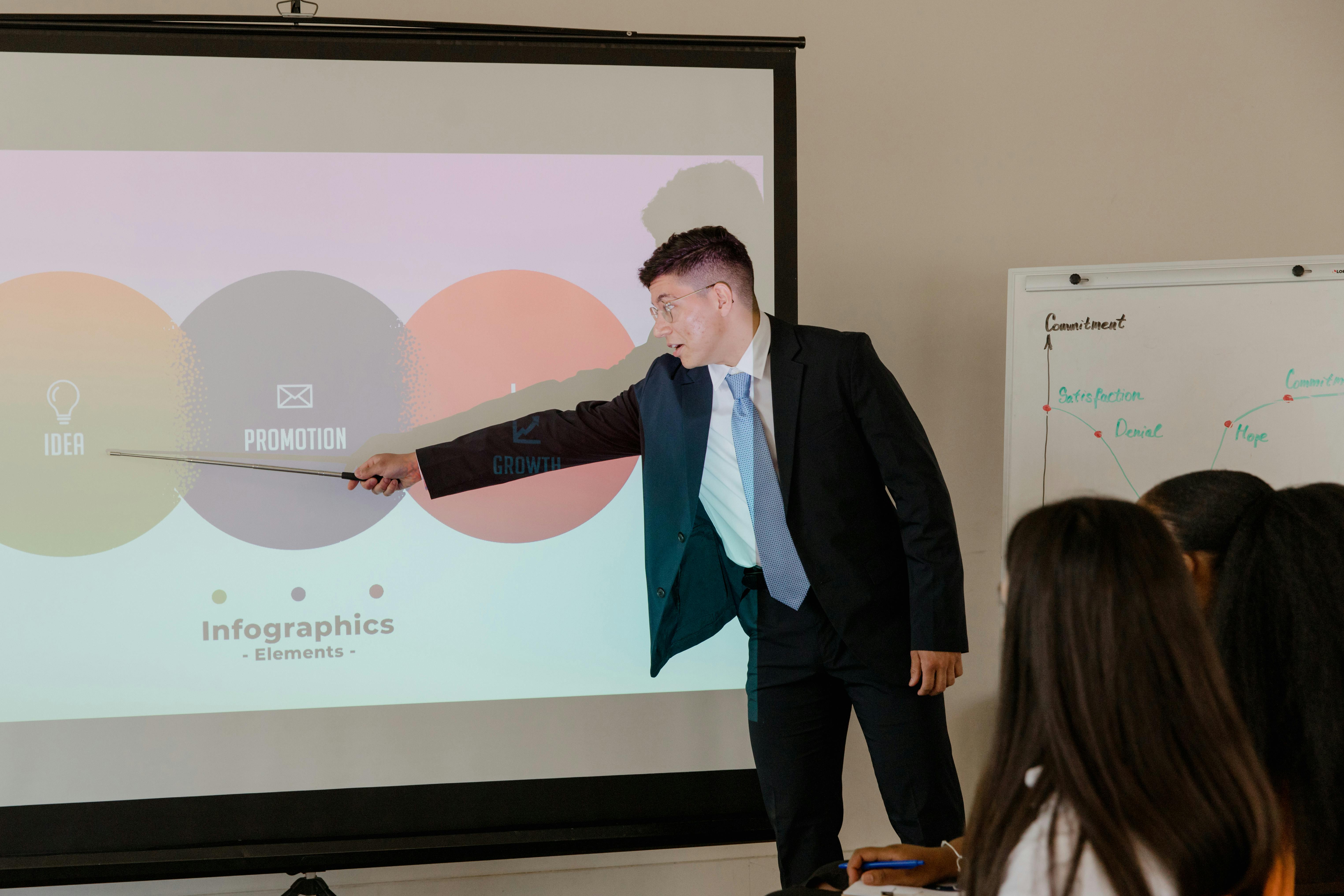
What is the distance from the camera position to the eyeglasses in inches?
75.1

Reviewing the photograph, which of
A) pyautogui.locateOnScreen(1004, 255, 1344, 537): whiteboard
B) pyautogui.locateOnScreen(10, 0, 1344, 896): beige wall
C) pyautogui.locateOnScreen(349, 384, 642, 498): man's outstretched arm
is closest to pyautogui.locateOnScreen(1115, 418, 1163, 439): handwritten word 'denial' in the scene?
pyautogui.locateOnScreen(1004, 255, 1344, 537): whiteboard

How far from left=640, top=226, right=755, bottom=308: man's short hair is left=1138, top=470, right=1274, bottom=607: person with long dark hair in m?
0.97

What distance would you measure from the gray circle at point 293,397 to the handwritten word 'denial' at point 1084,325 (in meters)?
1.62

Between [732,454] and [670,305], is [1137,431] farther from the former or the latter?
[670,305]

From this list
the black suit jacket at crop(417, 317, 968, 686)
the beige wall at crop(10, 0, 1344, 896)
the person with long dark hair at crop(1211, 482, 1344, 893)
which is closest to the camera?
the person with long dark hair at crop(1211, 482, 1344, 893)

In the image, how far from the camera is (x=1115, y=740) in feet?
2.75

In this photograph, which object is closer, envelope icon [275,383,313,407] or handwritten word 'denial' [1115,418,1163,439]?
envelope icon [275,383,313,407]

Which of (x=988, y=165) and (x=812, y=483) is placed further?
(x=988, y=165)

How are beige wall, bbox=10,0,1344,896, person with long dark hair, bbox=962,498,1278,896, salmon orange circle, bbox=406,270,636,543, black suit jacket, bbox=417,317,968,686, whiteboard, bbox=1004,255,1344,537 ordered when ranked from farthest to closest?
1. beige wall, bbox=10,0,1344,896
2. whiteboard, bbox=1004,255,1344,537
3. salmon orange circle, bbox=406,270,636,543
4. black suit jacket, bbox=417,317,968,686
5. person with long dark hair, bbox=962,498,1278,896

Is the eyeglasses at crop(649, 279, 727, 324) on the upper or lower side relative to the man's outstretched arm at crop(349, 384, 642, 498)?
upper

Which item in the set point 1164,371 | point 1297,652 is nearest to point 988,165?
point 1164,371

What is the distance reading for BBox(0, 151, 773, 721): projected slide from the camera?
1847 millimetres

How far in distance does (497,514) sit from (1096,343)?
1.60 m

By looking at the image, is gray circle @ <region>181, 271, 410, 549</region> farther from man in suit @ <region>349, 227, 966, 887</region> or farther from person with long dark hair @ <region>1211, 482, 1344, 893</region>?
person with long dark hair @ <region>1211, 482, 1344, 893</region>
